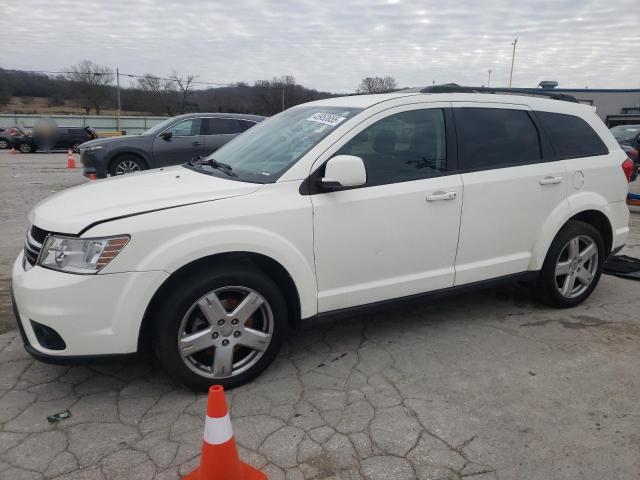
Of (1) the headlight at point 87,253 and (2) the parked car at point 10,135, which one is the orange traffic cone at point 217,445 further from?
(2) the parked car at point 10,135

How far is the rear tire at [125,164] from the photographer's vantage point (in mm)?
10961

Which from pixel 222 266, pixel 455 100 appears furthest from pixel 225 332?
pixel 455 100

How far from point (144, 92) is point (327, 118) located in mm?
60017

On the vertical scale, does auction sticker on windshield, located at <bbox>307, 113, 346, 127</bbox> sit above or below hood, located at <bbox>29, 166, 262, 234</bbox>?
above

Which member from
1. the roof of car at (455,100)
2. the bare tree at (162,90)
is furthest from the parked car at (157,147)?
the bare tree at (162,90)

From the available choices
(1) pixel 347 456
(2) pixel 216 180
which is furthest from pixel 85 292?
(1) pixel 347 456

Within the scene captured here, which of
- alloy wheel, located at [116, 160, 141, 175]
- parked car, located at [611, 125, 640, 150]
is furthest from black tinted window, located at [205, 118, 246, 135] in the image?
parked car, located at [611, 125, 640, 150]

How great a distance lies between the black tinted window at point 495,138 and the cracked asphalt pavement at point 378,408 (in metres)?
1.32

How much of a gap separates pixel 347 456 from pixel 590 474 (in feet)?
3.74

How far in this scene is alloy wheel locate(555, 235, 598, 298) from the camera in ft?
14.1

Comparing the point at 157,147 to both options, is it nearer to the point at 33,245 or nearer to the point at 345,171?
the point at 33,245

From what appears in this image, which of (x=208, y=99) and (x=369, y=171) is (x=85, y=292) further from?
(x=208, y=99)

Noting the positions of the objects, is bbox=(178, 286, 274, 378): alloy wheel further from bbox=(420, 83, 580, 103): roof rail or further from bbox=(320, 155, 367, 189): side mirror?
bbox=(420, 83, 580, 103): roof rail

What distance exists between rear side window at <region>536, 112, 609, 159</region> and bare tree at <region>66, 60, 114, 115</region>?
Answer: 58.6 meters
